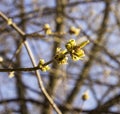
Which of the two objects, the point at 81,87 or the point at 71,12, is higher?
the point at 71,12

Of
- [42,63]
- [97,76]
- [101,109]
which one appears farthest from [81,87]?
[42,63]

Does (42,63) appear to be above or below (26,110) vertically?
below

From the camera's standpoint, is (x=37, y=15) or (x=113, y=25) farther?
(x=113, y=25)

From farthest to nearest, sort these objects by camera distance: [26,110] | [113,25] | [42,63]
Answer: [113,25], [26,110], [42,63]

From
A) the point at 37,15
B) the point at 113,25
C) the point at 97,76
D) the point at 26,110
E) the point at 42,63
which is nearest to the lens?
the point at 42,63

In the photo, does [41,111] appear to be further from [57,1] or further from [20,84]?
[57,1]

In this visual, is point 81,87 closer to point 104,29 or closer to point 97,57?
point 97,57

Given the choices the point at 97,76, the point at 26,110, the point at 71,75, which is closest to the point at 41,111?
the point at 26,110

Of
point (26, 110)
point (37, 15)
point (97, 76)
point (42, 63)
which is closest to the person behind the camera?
point (42, 63)

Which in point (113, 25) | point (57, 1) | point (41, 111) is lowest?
point (41, 111)
